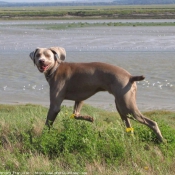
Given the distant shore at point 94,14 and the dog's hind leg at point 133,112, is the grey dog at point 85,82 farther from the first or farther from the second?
the distant shore at point 94,14

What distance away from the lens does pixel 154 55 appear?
26703 mm

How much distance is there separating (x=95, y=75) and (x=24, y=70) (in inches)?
594

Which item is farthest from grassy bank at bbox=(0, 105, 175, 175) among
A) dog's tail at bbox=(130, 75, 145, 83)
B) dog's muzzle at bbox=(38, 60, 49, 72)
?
dog's muzzle at bbox=(38, 60, 49, 72)

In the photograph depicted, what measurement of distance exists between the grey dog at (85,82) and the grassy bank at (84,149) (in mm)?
250

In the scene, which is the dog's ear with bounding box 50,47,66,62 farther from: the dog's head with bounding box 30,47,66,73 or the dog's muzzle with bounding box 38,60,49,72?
the dog's muzzle with bounding box 38,60,49,72

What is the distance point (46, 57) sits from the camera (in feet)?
25.6

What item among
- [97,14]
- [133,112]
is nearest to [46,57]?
[133,112]

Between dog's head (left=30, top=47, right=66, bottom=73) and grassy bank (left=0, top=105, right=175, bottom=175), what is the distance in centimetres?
86

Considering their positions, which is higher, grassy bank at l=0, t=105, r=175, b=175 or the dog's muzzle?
the dog's muzzle

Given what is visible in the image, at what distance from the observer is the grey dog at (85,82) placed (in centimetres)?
757

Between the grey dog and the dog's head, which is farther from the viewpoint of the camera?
the dog's head

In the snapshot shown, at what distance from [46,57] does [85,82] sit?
0.68 meters

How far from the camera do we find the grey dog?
757 cm

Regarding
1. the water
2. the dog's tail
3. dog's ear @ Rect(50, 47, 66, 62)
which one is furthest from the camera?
the water
